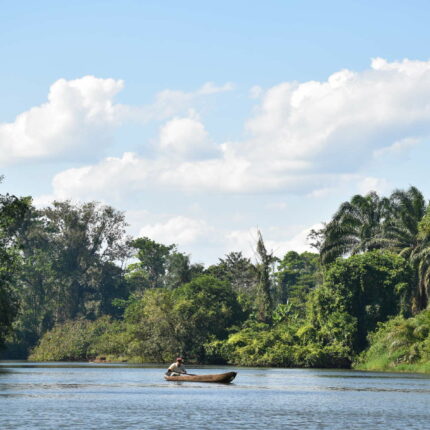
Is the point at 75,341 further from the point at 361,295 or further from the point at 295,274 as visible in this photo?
the point at 295,274

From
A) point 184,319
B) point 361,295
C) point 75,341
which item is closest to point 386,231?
point 361,295

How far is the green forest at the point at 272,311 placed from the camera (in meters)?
76.1

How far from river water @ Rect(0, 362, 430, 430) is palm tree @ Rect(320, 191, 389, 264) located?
35.0m

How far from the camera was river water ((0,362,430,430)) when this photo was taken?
31.8 meters

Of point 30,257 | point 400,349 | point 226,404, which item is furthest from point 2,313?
point 30,257

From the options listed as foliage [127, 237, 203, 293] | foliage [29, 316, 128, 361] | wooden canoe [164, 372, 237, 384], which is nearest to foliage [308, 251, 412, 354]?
wooden canoe [164, 372, 237, 384]

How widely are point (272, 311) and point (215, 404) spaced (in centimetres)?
6345

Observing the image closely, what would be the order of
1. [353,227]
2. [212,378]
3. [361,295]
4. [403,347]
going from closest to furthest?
[212,378], [403,347], [361,295], [353,227]

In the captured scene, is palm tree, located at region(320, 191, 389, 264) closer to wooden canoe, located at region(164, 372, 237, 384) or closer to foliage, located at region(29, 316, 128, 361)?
foliage, located at region(29, 316, 128, 361)

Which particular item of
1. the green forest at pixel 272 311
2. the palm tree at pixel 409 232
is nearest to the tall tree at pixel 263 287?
the green forest at pixel 272 311

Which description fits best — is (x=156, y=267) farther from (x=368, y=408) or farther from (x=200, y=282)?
(x=368, y=408)

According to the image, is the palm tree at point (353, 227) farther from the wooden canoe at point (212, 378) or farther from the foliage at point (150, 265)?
the foliage at point (150, 265)

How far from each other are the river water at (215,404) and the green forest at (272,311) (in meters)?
17.0

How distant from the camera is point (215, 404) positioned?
4009 centimetres
